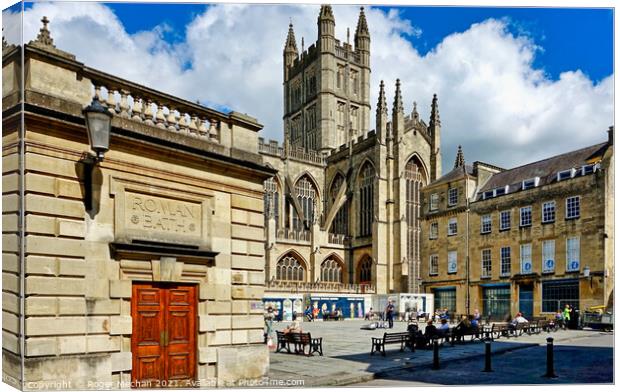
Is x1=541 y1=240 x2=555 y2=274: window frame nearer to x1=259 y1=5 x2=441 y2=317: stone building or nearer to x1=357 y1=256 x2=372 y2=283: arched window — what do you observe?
x1=259 y1=5 x2=441 y2=317: stone building

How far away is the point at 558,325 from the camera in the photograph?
28969 mm

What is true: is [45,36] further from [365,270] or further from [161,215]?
[365,270]

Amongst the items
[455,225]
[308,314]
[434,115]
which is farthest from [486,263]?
[434,115]

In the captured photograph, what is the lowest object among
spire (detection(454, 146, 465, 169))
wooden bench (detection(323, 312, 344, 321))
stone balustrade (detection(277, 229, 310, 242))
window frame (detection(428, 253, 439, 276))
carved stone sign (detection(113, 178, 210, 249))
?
wooden bench (detection(323, 312, 344, 321))

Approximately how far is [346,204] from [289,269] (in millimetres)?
10654

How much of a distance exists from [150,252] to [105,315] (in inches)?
49.0

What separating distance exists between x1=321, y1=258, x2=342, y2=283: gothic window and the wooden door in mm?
43617

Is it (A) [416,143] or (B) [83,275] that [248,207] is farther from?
(A) [416,143]

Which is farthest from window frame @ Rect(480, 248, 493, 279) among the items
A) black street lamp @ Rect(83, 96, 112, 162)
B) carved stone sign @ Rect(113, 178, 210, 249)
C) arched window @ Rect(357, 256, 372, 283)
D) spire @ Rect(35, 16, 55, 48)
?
spire @ Rect(35, 16, 55, 48)

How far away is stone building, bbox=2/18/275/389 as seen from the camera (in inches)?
335

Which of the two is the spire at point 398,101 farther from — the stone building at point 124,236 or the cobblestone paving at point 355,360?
the stone building at point 124,236

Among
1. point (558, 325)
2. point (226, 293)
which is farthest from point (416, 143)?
point (226, 293)

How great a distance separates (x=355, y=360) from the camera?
52.3 ft

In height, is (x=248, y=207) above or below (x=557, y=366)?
above
